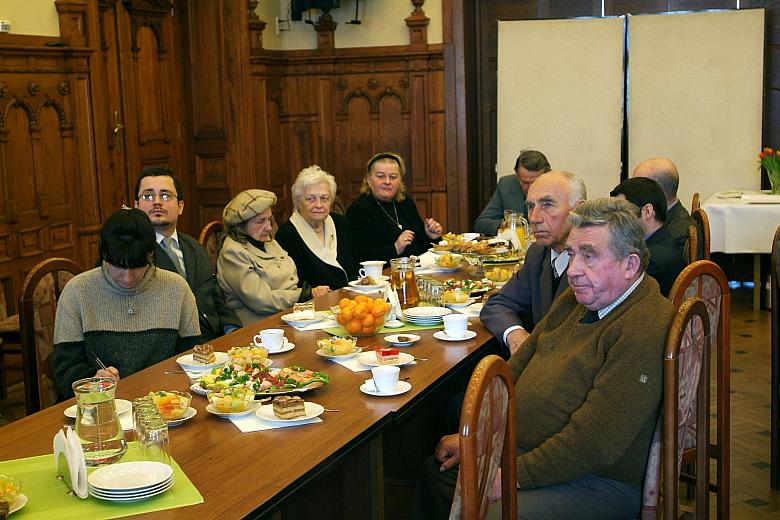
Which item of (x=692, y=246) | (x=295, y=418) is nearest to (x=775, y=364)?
(x=692, y=246)

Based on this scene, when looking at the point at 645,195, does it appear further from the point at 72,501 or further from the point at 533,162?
the point at 72,501

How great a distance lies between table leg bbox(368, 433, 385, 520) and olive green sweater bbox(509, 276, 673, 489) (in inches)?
15.5

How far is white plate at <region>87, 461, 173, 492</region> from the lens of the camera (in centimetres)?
209

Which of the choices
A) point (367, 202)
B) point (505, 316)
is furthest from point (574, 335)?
point (367, 202)

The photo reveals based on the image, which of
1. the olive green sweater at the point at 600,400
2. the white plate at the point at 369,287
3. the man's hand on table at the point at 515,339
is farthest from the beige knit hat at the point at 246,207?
the olive green sweater at the point at 600,400

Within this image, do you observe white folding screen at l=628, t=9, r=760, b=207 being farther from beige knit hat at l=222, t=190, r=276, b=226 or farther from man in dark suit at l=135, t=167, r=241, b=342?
man in dark suit at l=135, t=167, r=241, b=342

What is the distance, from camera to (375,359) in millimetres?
3105

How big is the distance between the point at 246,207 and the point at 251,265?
10.4 inches

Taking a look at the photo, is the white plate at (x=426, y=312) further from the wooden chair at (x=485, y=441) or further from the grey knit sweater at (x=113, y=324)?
the wooden chair at (x=485, y=441)

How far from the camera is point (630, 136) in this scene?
8.03 m

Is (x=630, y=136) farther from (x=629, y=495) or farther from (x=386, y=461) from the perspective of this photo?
(x=629, y=495)

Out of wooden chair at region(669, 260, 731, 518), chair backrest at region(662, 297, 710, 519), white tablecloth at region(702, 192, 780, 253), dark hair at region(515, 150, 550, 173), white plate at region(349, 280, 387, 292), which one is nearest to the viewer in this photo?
chair backrest at region(662, 297, 710, 519)

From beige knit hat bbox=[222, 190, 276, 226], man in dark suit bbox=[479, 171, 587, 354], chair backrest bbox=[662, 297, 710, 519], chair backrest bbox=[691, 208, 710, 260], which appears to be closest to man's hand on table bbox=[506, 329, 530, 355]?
man in dark suit bbox=[479, 171, 587, 354]

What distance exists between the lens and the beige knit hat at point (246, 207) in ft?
14.1
